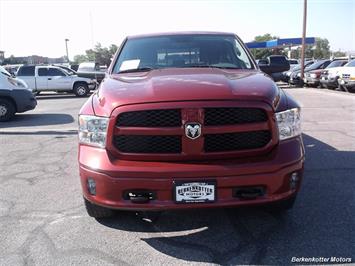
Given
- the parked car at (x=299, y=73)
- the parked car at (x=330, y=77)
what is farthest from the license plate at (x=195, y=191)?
the parked car at (x=299, y=73)

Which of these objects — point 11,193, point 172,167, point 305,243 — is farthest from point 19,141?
point 305,243

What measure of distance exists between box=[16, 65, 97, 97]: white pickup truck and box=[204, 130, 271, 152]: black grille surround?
735 inches

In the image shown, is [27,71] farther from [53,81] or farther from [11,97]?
[11,97]

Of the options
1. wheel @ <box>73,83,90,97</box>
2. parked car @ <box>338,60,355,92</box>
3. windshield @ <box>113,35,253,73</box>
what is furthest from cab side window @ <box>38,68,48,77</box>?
windshield @ <box>113,35,253,73</box>

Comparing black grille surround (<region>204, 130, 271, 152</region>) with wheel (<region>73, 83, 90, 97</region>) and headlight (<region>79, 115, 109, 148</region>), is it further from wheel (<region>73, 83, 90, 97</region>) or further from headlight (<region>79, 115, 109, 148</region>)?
wheel (<region>73, 83, 90, 97</region>)

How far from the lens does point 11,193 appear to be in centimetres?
467

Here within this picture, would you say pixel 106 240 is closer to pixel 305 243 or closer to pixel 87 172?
pixel 87 172

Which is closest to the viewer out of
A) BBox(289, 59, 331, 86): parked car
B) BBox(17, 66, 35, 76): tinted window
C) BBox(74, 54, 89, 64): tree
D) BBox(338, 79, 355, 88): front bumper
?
BBox(338, 79, 355, 88): front bumper

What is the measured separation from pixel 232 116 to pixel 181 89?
0.47 meters

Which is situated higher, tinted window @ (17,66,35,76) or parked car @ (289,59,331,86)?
tinted window @ (17,66,35,76)

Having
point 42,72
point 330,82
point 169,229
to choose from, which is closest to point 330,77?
point 330,82

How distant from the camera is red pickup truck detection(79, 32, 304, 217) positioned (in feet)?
9.76

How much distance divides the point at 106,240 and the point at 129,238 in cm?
20

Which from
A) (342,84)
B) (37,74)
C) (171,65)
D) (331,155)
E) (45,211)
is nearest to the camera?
(45,211)
